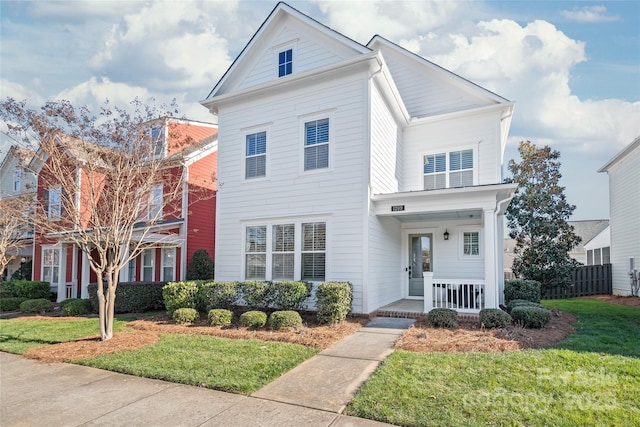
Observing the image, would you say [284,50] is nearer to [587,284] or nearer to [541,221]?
[541,221]

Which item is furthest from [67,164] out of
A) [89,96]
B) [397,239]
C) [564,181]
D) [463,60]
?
[564,181]

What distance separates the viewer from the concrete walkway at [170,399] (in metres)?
4.18

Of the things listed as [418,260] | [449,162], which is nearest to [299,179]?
[418,260]

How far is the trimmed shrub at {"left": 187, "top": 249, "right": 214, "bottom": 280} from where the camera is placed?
15008 mm

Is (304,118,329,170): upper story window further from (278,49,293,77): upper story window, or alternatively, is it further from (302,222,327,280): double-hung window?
(278,49,293,77): upper story window

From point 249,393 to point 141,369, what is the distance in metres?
2.20

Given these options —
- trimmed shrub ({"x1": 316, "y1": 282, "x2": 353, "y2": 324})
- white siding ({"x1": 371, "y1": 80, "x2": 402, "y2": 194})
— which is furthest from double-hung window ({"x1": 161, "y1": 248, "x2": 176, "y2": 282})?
white siding ({"x1": 371, "y1": 80, "x2": 402, "y2": 194})

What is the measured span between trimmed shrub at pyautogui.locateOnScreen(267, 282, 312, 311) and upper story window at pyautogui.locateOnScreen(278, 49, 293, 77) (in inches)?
254

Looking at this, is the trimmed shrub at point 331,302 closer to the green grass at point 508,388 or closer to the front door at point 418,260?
the green grass at point 508,388

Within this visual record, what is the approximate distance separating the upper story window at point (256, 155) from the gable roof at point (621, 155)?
1569cm

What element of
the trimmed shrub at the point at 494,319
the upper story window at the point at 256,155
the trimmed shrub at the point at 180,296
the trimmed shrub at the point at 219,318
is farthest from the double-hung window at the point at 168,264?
the trimmed shrub at the point at 494,319

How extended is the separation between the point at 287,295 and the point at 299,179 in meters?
3.40

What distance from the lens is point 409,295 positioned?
12.9 m

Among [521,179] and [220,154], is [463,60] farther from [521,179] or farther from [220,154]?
[220,154]
